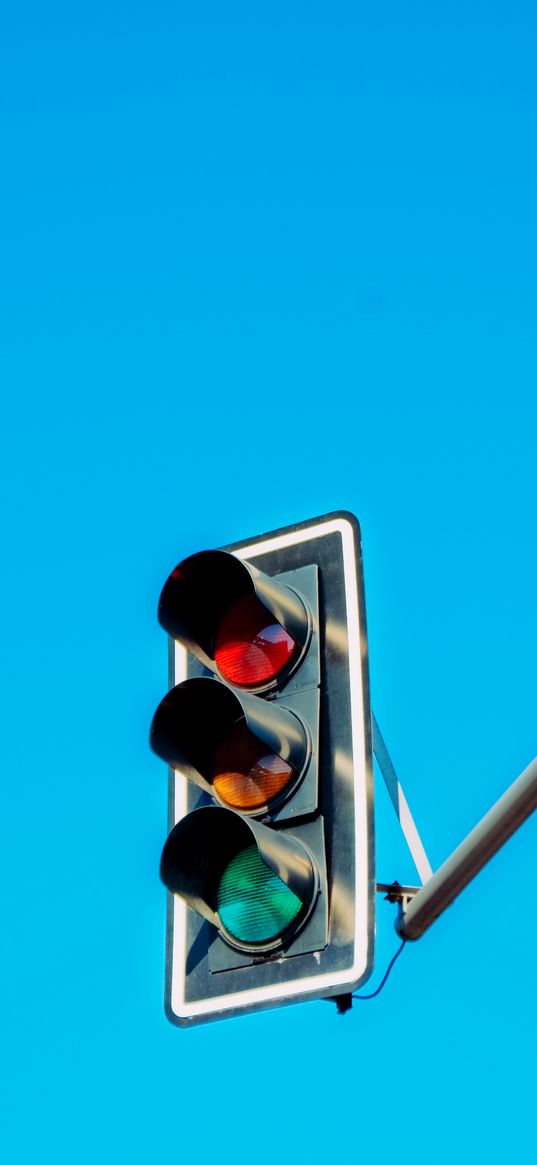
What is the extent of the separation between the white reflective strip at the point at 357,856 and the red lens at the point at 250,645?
0.61 feet

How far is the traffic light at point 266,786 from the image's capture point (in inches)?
135

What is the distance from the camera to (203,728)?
3.66 metres

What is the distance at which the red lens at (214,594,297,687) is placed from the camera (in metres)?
3.90

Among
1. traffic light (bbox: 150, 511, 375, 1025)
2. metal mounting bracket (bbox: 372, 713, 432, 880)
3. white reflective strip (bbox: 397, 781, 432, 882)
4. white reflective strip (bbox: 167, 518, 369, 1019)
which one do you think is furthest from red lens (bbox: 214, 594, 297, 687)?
white reflective strip (bbox: 397, 781, 432, 882)

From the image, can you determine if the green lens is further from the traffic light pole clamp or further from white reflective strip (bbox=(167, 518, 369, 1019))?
the traffic light pole clamp

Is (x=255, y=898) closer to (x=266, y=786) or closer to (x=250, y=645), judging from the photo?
(x=266, y=786)

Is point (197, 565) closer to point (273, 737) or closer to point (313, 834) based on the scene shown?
point (273, 737)

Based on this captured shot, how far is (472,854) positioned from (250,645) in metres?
1.18

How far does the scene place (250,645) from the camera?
3.95m

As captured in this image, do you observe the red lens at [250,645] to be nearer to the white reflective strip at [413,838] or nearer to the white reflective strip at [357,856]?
the white reflective strip at [357,856]

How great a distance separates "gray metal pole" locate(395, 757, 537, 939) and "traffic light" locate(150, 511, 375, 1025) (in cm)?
27

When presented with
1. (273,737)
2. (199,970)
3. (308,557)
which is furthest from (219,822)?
(308,557)

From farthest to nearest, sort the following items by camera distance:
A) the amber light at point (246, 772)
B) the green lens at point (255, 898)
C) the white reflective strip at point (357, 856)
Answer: the amber light at point (246, 772)
the green lens at point (255, 898)
the white reflective strip at point (357, 856)

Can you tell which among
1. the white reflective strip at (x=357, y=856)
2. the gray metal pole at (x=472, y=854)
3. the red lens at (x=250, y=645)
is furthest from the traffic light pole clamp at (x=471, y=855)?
the red lens at (x=250, y=645)
